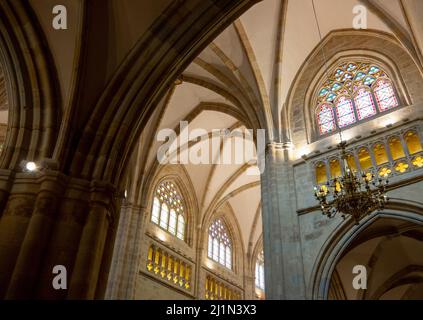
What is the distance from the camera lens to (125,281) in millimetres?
14609

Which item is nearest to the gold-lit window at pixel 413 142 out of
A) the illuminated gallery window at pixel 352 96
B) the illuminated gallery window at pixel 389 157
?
the illuminated gallery window at pixel 389 157

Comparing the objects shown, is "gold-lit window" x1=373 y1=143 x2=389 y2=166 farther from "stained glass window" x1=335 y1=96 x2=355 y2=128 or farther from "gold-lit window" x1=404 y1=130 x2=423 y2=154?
"stained glass window" x1=335 y1=96 x2=355 y2=128

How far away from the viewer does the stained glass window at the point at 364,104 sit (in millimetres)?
12691

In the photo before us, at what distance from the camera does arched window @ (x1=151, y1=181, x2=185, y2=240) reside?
60.8 ft

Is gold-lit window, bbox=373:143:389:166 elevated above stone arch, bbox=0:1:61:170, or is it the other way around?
gold-lit window, bbox=373:143:389:166

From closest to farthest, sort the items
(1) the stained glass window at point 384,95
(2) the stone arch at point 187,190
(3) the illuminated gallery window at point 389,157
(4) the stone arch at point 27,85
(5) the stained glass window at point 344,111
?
(4) the stone arch at point 27,85 → (3) the illuminated gallery window at point 389,157 → (1) the stained glass window at point 384,95 → (5) the stained glass window at point 344,111 → (2) the stone arch at point 187,190

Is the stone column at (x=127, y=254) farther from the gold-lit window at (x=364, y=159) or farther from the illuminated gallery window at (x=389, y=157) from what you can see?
the gold-lit window at (x=364, y=159)

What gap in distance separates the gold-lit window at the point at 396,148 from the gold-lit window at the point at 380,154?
0.62 feet

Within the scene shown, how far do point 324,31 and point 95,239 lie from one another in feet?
40.1

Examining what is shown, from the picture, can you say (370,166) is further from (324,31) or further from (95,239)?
(95,239)

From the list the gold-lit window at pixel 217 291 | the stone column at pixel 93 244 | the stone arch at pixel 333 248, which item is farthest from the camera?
the gold-lit window at pixel 217 291

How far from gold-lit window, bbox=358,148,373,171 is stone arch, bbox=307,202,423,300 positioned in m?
1.40

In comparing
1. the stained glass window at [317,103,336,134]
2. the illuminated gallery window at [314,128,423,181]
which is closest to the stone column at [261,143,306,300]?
the illuminated gallery window at [314,128,423,181]

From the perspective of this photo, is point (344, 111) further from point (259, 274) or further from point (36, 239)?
point (259, 274)
